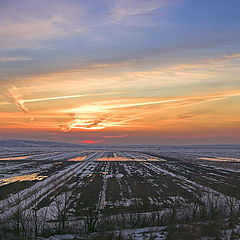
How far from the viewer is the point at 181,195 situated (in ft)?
81.1

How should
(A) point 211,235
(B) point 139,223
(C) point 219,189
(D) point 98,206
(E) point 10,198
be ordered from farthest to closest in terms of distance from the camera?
(C) point 219,189
(E) point 10,198
(D) point 98,206
(B) point 139,223
(A) point 211,235

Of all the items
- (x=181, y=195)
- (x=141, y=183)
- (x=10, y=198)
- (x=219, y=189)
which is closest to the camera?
(x=10, y=198)

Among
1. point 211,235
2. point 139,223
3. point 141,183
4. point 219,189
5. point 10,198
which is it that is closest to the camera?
point 211,235

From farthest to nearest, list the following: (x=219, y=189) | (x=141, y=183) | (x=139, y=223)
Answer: (x=141, y=183), (x=219, y=189), (x=139, y=223)

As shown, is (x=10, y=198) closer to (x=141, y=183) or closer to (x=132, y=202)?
(x=132, y=202)

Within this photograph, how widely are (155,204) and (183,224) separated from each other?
631 cm

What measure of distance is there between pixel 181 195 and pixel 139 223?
10393 millimetres

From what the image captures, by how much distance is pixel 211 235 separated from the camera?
44.3 feet

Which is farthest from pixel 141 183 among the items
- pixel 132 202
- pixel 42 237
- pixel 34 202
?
pixel 42 237

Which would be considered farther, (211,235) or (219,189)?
(219,189)

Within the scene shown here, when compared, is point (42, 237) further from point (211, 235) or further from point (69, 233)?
point (211, 235)

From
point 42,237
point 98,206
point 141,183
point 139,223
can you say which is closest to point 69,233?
point 42,237

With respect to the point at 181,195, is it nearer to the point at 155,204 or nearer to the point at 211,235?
the point at 155,204

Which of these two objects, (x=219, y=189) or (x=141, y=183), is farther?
(x=141, y=183)
